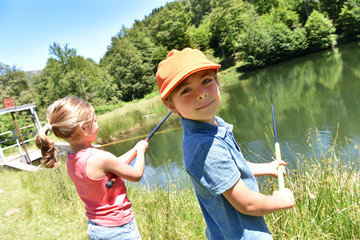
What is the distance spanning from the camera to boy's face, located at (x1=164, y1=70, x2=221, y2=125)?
0.91 metres

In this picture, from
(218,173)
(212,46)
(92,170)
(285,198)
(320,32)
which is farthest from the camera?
(212,46)

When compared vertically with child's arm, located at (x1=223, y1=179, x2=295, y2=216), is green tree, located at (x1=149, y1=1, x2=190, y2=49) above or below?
above

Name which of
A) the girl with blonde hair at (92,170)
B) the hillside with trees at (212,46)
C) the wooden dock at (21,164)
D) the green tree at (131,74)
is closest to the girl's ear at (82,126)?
the girl with blonde hair at (92,170)

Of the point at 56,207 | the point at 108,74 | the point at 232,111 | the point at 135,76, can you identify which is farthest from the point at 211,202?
the point at 108,74

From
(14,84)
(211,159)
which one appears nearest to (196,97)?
(211,159)

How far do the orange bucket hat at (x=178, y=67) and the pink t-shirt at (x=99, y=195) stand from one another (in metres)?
0.82

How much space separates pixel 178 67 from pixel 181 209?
7.05 ft

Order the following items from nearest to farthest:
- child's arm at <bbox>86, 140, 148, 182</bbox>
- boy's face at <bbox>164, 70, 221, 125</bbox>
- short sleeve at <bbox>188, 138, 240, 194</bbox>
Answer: short sleeve at <bbox>188, 138, 240, 194</bbox> < boy's face at <bbox>164, 70, 221, 125</bbox> < child's arm at <bbox>86, 140, 148, 182</bbox>

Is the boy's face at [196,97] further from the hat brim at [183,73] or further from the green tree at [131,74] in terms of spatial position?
the green tree at [131,74]

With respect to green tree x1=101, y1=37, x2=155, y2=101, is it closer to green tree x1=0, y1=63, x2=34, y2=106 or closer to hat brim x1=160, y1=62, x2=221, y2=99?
green tree x1=0, y1=63, x2=34, y2=106

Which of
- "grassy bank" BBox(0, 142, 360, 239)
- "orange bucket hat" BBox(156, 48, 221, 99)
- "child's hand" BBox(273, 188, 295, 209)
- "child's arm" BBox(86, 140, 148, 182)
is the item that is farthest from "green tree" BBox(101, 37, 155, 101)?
"child's hand" BBox(273, 188, 295, 209)

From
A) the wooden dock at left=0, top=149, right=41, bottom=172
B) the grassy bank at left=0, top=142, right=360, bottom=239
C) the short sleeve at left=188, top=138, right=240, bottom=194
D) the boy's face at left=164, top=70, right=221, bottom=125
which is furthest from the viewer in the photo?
the wooden dock at left=0, top=149, right=41, bottom=172

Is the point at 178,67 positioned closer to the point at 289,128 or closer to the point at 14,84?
the point at 289,128

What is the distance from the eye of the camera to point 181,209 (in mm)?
2684
